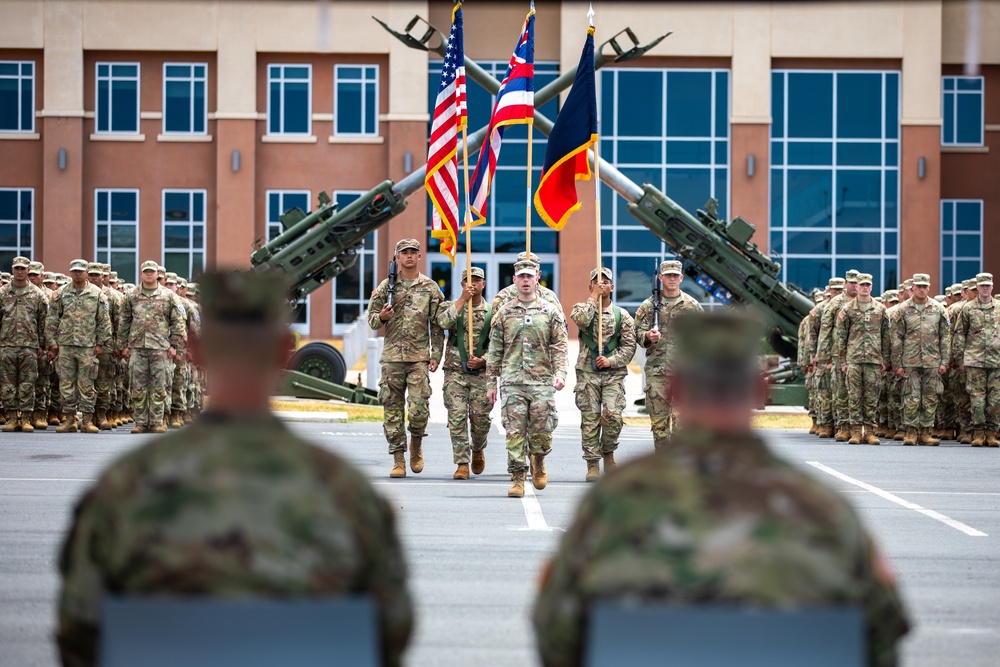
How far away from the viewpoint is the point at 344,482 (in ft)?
11.2

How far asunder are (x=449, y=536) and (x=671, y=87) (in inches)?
1316

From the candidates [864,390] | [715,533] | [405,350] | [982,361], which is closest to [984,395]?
[982,361]

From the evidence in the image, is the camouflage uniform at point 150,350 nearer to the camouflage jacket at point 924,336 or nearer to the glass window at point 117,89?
the camouflage jacket at point 924,336

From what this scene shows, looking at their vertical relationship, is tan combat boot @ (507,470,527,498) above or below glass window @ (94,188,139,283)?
below

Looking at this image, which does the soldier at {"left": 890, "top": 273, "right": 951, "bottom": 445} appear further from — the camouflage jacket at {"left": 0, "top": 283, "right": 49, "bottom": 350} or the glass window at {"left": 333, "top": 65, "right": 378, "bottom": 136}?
the glass window at {"left": 333, "top": 65, "right": 378, "bottom": 136}

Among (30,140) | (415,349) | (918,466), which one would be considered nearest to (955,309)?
(918,466)

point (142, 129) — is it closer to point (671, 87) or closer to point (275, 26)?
point (275, 26)

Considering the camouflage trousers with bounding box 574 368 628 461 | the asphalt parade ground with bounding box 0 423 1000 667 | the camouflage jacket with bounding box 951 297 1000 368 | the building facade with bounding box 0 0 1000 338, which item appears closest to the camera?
the asphalt parade ground with bounding box 0 423 1000 667

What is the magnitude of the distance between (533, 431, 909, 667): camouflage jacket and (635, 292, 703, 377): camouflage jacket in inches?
438

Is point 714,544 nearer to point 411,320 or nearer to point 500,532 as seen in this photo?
point 500,532

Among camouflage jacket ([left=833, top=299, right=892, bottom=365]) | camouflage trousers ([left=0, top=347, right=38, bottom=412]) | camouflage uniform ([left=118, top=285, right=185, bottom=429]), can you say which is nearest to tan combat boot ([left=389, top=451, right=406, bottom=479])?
camouflage uniform ([left=118, top=285, right=185, bottom=429])

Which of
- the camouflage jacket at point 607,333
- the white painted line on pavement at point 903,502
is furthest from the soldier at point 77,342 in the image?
the white painted line on pavement at point 903,502

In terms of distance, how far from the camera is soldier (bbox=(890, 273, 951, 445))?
2023cm

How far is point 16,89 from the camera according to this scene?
42438 millimetres
